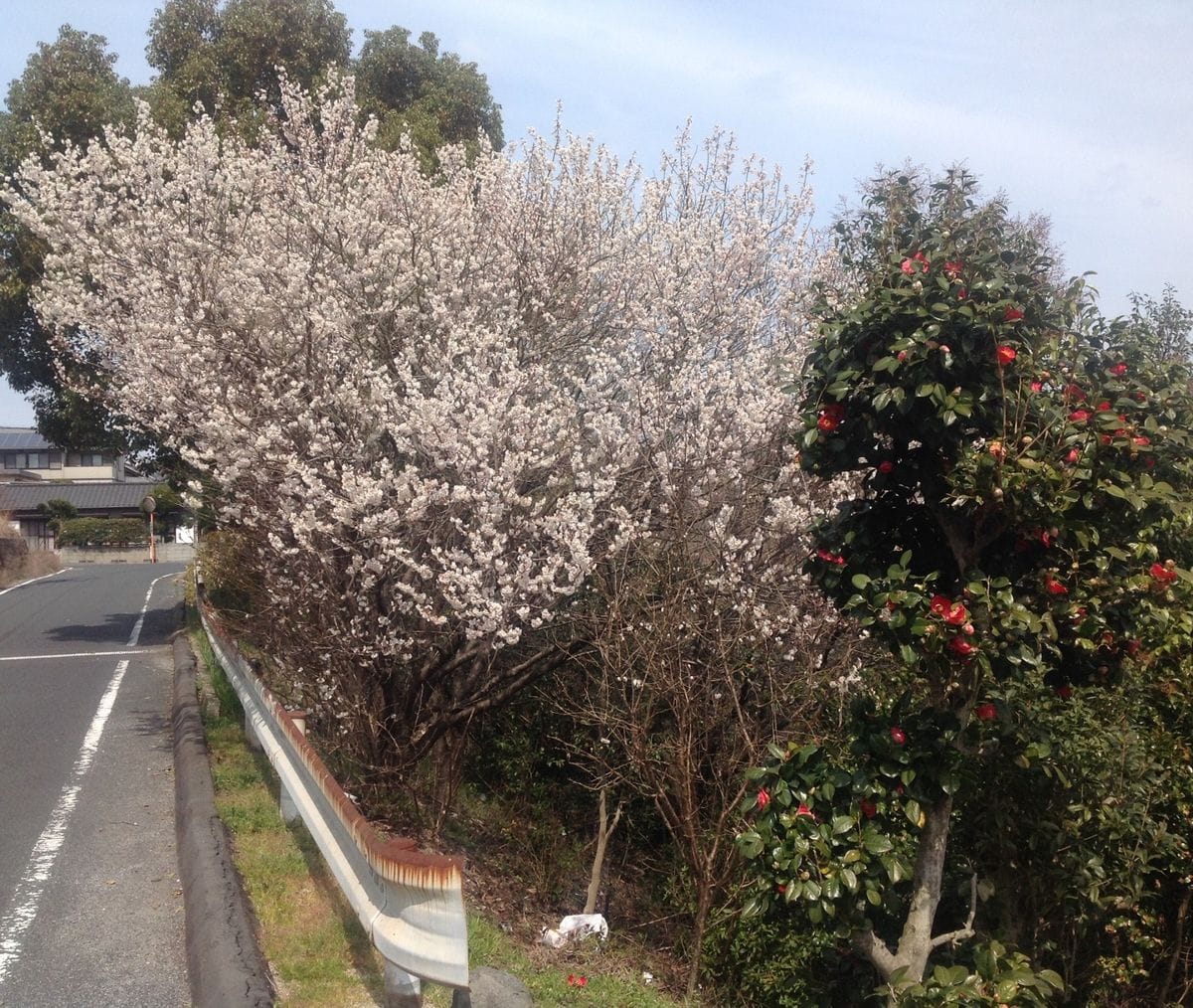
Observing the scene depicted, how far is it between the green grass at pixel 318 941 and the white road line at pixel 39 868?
1.02m

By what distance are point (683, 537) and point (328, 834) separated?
3601mm

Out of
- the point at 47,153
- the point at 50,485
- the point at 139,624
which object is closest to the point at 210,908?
the point at 47,153

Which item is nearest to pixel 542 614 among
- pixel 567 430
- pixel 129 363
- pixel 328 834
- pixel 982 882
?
pixel 567 430

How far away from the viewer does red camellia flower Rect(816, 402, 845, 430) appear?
451 cm

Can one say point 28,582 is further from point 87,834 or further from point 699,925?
point 699,925

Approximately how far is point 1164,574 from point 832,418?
1.35 meters

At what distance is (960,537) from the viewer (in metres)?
4.48

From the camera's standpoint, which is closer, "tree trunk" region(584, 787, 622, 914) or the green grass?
the green grass

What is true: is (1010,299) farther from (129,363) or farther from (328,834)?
(129,363)

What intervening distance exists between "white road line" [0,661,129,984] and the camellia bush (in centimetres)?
381

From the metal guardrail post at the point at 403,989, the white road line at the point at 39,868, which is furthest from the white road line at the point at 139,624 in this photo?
the metal guardrail post at the point at 403,989

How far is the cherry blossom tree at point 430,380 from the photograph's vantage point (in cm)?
768

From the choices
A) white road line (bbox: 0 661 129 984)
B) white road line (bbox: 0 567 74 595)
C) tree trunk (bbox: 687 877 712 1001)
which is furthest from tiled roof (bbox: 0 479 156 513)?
tree trunk (bbox: 687 877 712 1001)

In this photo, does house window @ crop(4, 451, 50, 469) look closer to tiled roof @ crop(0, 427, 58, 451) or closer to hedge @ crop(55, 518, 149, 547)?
tiled roof @ crop(0, 427, 58, 451)
